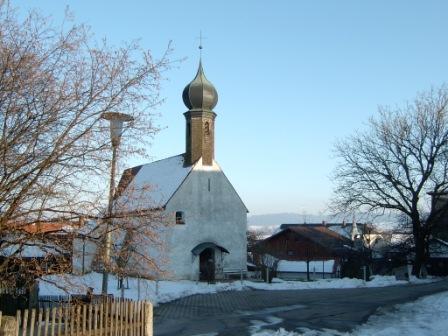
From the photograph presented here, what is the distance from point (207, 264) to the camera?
3959 cm

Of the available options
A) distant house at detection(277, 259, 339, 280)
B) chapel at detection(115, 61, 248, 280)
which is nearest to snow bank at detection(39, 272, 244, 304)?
chapel at detection(115, 61, 248, 280)

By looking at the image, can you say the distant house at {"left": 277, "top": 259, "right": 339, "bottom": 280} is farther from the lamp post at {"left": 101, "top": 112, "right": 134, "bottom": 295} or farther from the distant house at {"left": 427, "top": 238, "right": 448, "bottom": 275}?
the lamp post at {"left": 101, "top": 112, "right": 134, "bottom": 295}

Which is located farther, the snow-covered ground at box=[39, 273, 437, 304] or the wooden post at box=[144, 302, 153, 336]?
the snow-covered ground at box=[39, 273, 437, 304]

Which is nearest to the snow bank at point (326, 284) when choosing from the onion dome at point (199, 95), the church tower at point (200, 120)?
the church tower at point (200, 120)

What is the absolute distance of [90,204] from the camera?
9.42 m

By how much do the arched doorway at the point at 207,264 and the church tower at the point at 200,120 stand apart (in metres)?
6.19

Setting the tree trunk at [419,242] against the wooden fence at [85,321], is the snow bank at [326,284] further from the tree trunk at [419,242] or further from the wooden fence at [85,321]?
the wooden fence at [85,321]

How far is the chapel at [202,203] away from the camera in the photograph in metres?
38.5

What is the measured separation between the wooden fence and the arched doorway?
27428 mm

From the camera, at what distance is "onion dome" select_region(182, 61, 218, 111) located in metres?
40.1

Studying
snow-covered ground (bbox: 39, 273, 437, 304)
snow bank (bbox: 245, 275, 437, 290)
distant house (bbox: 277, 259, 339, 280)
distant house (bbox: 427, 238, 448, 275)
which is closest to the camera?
snow-covered ground (bbox: 39, 273, 437, 304)

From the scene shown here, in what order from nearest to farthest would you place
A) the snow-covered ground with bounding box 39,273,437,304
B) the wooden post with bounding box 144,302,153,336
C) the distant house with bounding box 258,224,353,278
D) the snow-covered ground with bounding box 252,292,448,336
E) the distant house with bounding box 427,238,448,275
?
the wooden post with bounding box 144,302,153,336 < the snow-covered ground with bounding box 252,292,448,336 < the snow-covered ground with bounding box 39,273,437,304 < the distant house with bounding box 427,238,448,275 < the distant house with bounding box 258,224,353,278

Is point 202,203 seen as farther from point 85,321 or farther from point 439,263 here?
point 85,321

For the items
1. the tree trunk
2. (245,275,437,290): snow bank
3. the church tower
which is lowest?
(245,275,437,290): snow bank
